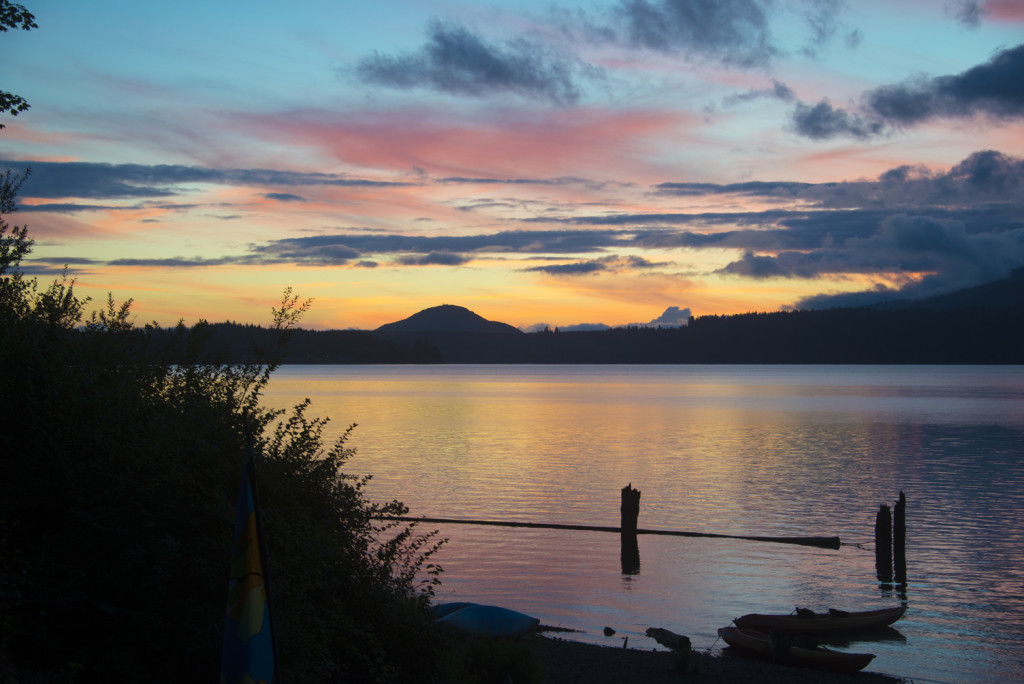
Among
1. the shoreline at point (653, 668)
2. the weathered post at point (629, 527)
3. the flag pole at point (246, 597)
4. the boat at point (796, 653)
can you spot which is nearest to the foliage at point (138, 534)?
the flag pole at point (246, 597)

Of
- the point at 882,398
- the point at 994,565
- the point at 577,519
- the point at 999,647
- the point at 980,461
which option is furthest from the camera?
the point at 882,398

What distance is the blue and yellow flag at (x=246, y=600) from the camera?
248 inches

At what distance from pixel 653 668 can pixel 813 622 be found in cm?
530

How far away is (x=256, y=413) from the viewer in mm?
12586

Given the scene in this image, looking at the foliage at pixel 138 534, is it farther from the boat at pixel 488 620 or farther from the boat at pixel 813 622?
the boat at pixel 813 622

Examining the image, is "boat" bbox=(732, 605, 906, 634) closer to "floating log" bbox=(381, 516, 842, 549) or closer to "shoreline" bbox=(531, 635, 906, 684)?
"shoreline" bbox=(531, 635, 906, 684)

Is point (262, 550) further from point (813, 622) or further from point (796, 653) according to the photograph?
point (813, 622)

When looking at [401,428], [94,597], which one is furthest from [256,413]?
[401,428]

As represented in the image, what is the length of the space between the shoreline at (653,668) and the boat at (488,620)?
0.46 metres

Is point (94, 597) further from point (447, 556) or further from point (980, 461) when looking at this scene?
point (980, 461)

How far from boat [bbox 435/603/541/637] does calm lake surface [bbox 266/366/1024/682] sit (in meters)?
2.98

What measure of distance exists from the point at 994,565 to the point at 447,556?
61.7ft

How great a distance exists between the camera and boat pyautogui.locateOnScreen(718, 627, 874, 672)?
19.0 meters

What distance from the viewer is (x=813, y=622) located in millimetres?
20922
